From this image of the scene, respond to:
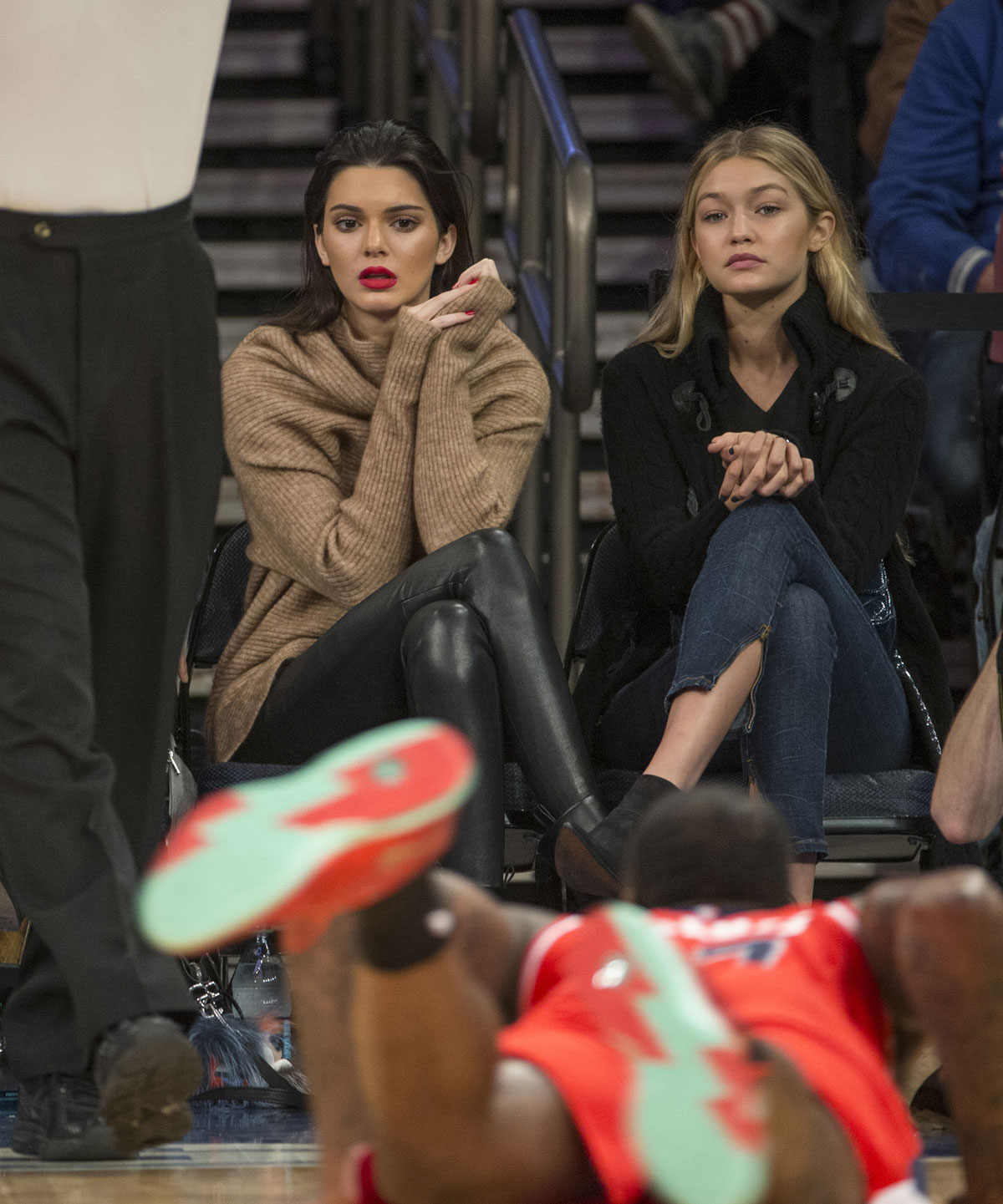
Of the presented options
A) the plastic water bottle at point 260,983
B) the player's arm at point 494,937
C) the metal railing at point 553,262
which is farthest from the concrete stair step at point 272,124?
the player's arm at point 494,937

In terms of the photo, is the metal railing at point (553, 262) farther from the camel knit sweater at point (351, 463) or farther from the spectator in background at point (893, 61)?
the spectator in background at point (893, 61)

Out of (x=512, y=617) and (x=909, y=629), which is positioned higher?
(x=512, y=617)

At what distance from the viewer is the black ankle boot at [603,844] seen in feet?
6.80

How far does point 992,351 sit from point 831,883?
38.2 inches

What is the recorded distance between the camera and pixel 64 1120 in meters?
1.68

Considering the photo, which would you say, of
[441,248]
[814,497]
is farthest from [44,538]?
[441,248]

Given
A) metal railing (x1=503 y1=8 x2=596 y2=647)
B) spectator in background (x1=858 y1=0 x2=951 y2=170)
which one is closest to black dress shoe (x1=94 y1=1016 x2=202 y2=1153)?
metal railing (x1=503 y1=8 x2=596 y2=647)

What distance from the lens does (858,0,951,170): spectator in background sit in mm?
3736

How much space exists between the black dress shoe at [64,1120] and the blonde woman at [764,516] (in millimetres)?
645

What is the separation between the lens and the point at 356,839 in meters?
0.81

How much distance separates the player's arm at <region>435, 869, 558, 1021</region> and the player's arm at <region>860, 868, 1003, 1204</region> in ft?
0.67

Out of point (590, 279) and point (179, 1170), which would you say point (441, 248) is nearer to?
point (590, 279)

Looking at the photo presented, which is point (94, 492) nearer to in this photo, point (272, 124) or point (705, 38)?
point (705, 38)

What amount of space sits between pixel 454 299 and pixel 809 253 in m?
0.56
